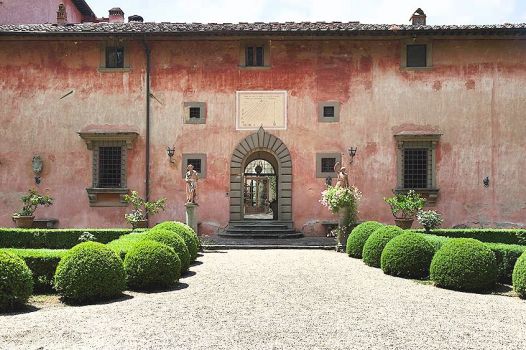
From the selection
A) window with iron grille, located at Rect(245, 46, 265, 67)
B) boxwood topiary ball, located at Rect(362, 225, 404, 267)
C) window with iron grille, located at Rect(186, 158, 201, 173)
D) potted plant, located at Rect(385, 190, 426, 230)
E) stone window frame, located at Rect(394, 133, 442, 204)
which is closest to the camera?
boxwood topiary ball, located at Rect(362, 225, 404, 267)

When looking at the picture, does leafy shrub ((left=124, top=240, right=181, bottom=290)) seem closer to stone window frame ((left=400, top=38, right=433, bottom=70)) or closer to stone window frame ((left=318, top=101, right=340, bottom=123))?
stone window frame ((left=318, top=101, right=340, bottom=123))

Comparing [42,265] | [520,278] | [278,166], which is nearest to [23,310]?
[42,265]

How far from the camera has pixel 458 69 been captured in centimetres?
A: 2006

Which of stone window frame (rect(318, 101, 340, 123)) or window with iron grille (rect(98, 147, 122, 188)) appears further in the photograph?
window with iron grille (rect(98, 147, 122, 188))

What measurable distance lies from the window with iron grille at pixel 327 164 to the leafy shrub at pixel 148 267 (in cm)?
1107

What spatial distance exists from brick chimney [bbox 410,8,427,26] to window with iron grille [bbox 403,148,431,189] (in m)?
4.98

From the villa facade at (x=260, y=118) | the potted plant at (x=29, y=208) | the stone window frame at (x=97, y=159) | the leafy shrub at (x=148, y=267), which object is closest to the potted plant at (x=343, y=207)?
the villa facade at (x=260, y=118)

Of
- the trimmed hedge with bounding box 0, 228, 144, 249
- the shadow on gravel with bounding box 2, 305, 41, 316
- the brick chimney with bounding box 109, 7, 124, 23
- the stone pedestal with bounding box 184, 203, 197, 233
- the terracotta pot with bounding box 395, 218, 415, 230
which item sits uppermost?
the brick chimney with bounding box 109, 7, 124, 23

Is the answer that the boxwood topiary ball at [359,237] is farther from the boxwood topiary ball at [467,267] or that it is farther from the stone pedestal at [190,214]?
the stone pedestal at [190,214]

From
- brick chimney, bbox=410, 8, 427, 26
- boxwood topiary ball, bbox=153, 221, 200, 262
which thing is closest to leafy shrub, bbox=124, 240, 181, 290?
boxwood topiary ball, bbox=153, 221, 200, 262

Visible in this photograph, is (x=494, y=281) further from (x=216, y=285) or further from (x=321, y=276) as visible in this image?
(x=216, y=285)

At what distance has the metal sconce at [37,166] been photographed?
2005 centimetres

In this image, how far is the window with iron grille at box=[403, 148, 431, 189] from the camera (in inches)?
788

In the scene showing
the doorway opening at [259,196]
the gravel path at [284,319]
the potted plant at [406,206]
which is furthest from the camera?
the doorway opening at [259,196]
